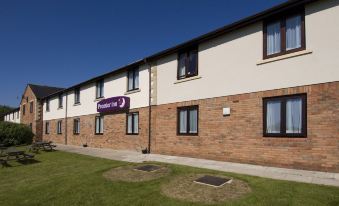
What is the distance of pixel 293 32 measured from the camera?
31.7 ft

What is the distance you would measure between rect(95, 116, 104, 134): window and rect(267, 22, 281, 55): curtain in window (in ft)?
45.1

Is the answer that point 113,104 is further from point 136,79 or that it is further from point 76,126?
point 76,126

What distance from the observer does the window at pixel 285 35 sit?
9.44 meters

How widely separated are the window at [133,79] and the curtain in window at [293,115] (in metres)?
9.78

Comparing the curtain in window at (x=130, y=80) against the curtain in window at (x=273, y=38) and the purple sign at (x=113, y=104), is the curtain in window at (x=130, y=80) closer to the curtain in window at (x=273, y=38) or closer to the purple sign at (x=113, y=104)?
the purple sign at (x=113, y=104)

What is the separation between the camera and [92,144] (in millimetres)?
21078

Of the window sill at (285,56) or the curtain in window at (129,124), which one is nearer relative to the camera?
the window sill at (285,56)

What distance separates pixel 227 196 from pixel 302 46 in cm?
602

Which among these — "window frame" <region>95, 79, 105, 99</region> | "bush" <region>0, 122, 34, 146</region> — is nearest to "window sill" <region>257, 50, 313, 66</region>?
"window frame" <region>95, 79, 105, 99</region>

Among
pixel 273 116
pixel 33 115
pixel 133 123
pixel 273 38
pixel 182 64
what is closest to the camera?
pixel 273 116

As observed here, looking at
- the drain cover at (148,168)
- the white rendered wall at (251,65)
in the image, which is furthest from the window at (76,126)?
the drain cover at (148,168)

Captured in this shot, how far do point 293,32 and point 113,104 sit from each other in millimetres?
12312

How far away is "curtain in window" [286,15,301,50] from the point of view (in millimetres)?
9500

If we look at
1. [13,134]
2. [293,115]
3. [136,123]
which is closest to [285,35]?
[293,115]
